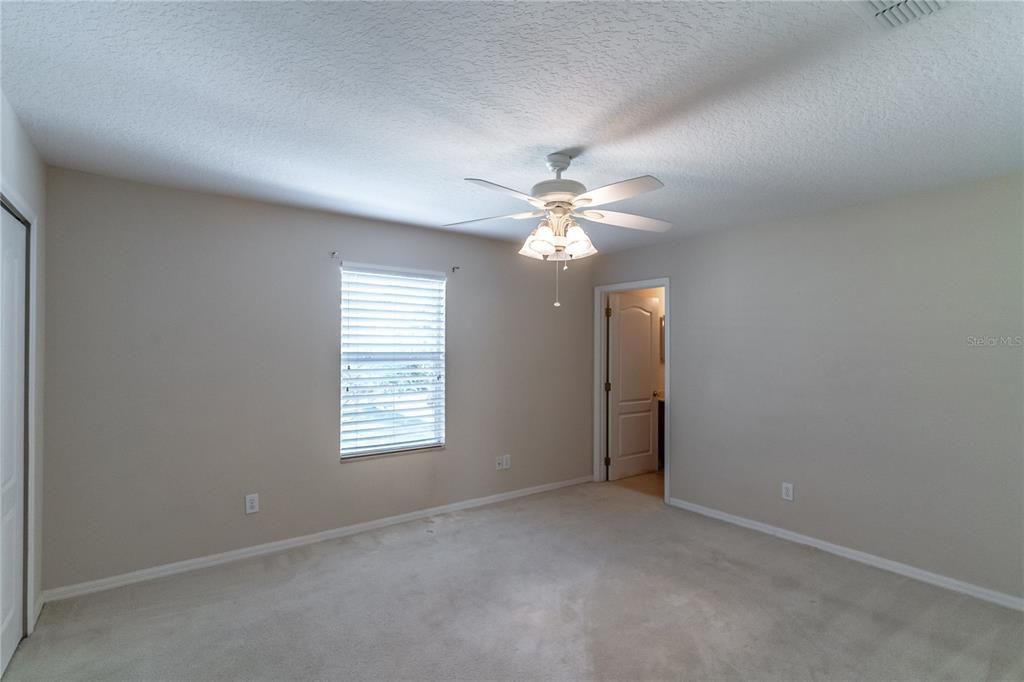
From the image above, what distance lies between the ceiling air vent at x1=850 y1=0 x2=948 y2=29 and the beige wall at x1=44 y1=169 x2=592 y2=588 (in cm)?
328

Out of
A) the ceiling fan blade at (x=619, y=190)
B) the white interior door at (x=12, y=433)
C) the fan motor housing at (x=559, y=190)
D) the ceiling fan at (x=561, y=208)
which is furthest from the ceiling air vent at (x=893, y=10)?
the white interior door at (x=12, y=433)

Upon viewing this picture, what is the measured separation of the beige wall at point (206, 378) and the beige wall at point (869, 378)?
6.71ft

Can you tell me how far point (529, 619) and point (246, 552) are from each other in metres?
2.00

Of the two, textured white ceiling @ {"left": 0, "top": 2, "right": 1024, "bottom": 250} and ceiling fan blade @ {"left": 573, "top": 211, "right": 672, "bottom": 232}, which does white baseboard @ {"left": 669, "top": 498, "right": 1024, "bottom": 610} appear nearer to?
textured white ceiling @ {"left": 0, "top": 2, "right": 1024, "bottom": 250}

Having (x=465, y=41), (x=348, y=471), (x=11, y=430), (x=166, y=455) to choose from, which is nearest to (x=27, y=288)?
(x=11, y=430)

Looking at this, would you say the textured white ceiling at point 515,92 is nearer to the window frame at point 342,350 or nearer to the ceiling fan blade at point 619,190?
the ceiling fan blade at point 619,190

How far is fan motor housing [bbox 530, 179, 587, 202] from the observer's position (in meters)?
2.38

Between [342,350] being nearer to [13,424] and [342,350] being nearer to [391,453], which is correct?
[391,453]

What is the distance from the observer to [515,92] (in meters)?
2.03

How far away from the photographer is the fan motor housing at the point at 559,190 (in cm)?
238

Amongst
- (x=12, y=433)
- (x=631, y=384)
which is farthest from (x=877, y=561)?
(x=12, y=433)

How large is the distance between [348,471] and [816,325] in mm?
3583

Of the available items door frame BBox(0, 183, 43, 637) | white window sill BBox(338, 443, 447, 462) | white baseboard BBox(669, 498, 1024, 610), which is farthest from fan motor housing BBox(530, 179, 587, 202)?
white baseboard BBox(669, 498, 1024, 610)

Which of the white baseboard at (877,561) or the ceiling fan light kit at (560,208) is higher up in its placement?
the ceiling fan light kit at (560,208)
